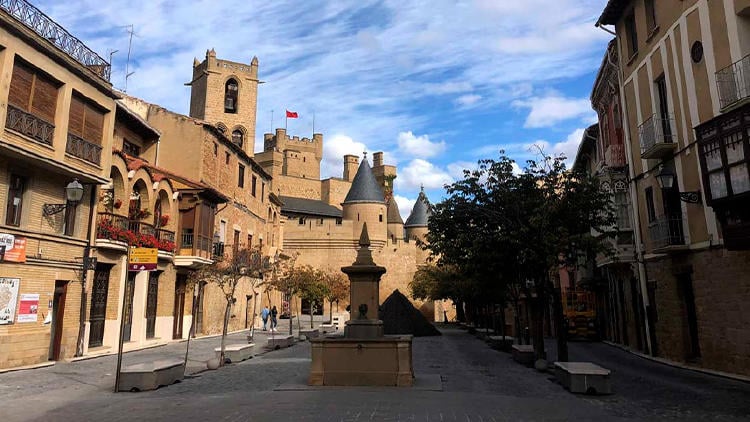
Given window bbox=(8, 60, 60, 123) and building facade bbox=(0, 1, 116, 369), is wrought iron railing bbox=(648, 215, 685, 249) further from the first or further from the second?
window bbox=(8, 60, 60, 123)

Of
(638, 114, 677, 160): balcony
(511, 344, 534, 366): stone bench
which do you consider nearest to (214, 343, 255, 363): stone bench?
(511, 344, 534, 366): stone bench

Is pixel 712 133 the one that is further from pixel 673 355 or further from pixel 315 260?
pixel 315 260

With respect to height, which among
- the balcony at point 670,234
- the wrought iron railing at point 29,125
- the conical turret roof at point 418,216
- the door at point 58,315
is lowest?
the door at point 58,315

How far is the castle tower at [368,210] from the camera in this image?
54438 millimetres

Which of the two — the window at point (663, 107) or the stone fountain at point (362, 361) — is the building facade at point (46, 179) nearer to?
the stone fountain at point (362, 361)

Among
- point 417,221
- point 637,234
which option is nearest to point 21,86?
point 637,234

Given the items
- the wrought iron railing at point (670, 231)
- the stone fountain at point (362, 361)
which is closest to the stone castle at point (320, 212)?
the wrought iron railing at point (670, 231)

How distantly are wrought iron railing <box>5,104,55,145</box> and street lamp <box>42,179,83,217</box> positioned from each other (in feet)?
4.52

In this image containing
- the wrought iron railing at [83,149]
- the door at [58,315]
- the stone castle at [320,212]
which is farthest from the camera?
the stone castle at [320,212]

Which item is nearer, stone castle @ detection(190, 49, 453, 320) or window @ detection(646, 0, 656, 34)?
window @ detection(646, 0, 656, 34)

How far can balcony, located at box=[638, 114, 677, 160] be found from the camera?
49.0 ft

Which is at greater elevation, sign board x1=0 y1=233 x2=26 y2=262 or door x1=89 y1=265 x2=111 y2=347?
sign board x1=0 y1=233 x2=26 y2=262

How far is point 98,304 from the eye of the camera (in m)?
17.9

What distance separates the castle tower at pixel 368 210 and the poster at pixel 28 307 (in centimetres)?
3943
